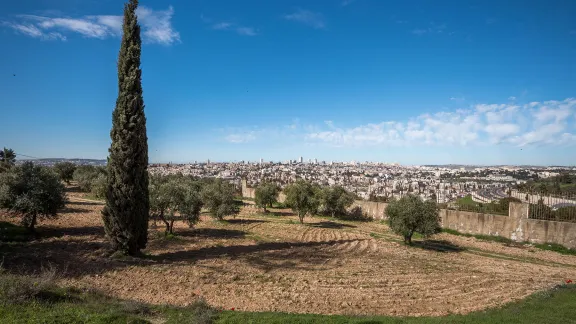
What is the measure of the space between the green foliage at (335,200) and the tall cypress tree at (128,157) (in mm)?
26990

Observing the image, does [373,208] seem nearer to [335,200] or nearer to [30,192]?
[335,200]

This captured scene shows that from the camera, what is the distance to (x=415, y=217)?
872 inches

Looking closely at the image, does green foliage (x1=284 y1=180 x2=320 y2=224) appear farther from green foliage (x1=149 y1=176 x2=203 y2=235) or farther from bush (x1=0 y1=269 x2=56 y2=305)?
bush (x1=0 y1=269 x2=56 y2=305)

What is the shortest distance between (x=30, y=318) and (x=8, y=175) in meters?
15.9

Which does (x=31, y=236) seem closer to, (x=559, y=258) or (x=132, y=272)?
(x=132, y=272)

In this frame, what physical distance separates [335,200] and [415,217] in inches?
714

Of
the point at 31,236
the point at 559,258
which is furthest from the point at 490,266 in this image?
the point at 31,236

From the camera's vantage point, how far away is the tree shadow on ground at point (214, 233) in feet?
73.6

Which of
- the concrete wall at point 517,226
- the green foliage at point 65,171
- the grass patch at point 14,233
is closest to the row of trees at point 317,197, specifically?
the concrete wall at point 517,226

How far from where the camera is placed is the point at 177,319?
793 cm

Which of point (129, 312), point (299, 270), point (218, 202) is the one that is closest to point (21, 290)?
point (129, 312)

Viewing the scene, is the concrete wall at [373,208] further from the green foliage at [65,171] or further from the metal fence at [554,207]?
the green foliage at [65,171]

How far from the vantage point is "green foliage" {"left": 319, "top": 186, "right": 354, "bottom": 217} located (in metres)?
39.7

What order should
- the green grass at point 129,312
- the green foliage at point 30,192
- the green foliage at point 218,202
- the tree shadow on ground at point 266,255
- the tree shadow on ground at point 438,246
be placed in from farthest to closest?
the green foliage at point 218,202 < the tree shadow on ground at point 438,246 < the green foliage at point 30,192 < the tree shadow on ground at point 266,255 < the green grass at point 129,312
